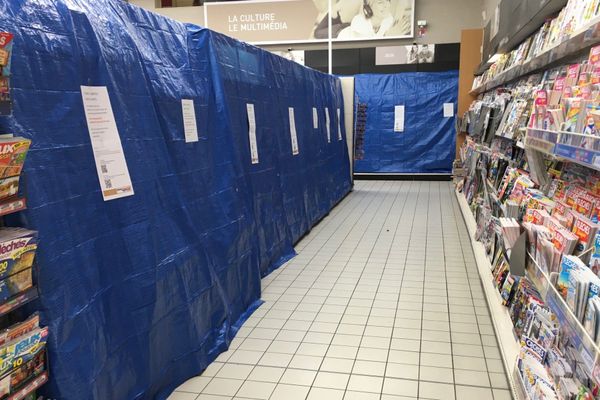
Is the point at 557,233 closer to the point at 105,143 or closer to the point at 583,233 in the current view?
the point at 583,233

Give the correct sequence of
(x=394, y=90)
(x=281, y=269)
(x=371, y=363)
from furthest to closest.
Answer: (x=394, y=90), (x=281, y=269), (x=371, y=363)

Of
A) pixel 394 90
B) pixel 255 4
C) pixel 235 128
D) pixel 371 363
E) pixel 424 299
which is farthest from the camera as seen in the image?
pixel 255 4

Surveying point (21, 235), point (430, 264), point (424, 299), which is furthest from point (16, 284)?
point (430, 264)

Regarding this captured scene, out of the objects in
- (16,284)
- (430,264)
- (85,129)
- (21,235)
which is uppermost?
(85,129)

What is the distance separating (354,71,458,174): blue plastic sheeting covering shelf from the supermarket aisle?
488cm

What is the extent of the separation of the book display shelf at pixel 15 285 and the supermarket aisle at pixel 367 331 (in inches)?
40.0

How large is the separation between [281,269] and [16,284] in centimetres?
302

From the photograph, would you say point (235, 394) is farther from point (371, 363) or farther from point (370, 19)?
point (370, 19)

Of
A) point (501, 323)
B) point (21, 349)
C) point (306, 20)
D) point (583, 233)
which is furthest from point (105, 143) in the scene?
point (306, 20)

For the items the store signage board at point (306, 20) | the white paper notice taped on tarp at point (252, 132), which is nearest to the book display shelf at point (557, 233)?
the white paper notice taped on tarp at point (252, 132)

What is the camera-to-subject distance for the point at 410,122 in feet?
32.6

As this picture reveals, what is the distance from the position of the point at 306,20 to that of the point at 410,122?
3.30m

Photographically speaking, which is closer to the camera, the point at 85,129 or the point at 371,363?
the point at 85,129

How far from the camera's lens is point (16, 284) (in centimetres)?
145
